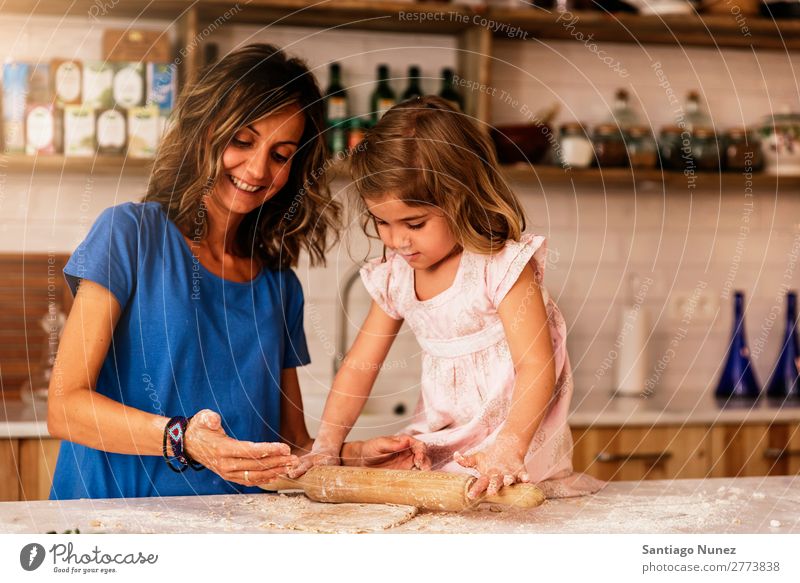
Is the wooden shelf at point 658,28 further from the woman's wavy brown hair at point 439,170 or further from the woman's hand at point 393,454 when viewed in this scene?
Result: the woman's hand at point 393,454

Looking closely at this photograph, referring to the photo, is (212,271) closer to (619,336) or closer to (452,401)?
(452,401)

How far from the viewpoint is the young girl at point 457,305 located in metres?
0.88

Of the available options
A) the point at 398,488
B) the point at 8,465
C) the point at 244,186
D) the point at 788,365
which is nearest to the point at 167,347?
the point at 244,186

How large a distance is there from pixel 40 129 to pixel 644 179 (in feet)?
3.23

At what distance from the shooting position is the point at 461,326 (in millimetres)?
938

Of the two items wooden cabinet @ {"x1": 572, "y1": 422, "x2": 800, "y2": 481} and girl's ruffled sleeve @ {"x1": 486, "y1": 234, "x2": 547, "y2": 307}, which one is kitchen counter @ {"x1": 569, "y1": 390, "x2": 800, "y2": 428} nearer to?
wooden cabinet @ {"x1": 572, "y1": 422, "x2": 800, "y2": 481}

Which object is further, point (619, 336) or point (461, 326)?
point (619, 336)

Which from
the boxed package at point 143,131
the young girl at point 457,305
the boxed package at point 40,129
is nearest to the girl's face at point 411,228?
the young girl at point 457,305

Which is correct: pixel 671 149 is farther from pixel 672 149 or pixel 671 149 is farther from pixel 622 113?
pixel 622 113

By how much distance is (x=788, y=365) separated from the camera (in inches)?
64.7

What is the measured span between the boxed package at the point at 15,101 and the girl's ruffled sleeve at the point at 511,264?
77 cm
